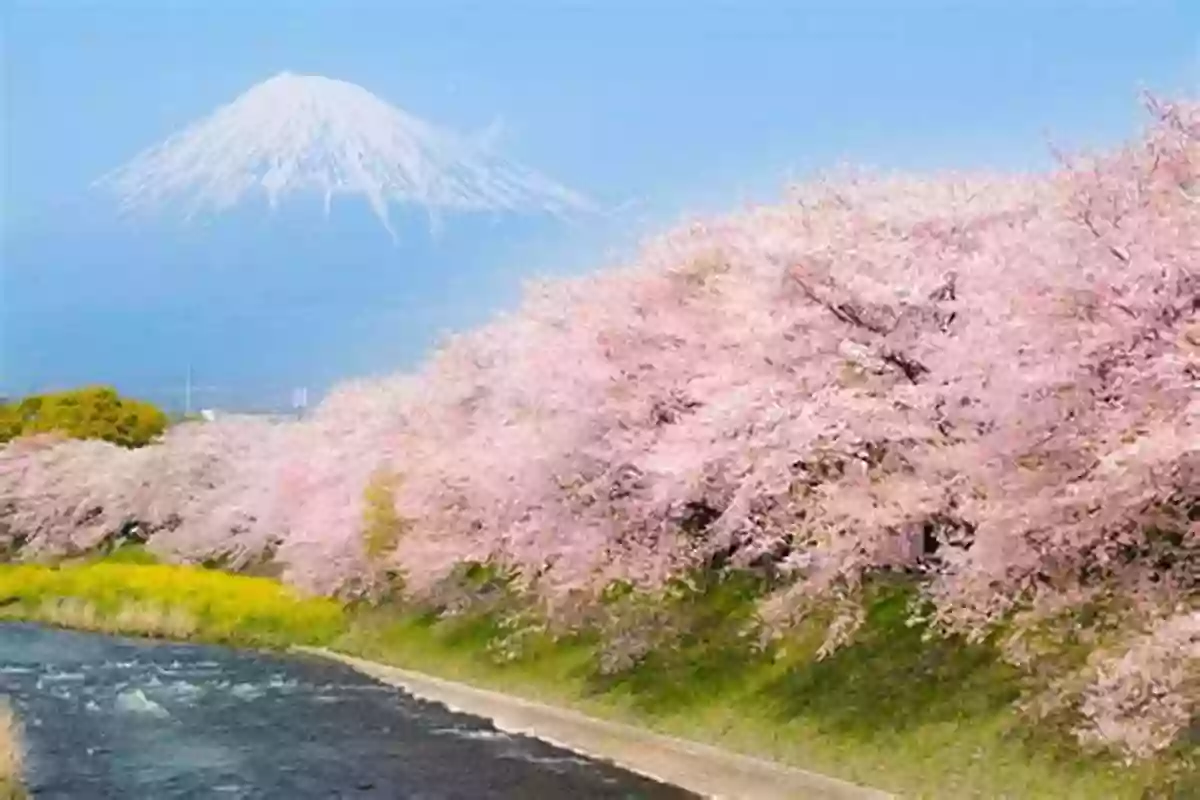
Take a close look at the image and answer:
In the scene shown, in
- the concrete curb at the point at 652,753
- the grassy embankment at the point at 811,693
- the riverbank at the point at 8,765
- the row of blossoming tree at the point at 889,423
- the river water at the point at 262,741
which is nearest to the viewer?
the row of blossoming tree at the point at 889,423

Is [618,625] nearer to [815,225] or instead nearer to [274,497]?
[815,225]

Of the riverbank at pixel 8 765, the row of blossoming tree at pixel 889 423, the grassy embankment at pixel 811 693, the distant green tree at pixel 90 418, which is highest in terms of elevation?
the distant green tree at pixel 90 418

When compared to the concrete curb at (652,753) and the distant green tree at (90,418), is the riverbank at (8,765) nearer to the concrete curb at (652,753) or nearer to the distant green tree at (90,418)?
the concrete curb at (652,753)

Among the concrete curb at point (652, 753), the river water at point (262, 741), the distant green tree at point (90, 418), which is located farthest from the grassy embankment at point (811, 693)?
the distant green tree at point (90, 418)

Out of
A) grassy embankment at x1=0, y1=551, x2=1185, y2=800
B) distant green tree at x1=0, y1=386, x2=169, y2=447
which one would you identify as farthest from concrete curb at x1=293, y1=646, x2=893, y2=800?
distant green tree at x1=0, y1=386, x2=169, y2=447

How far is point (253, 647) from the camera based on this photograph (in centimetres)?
3878

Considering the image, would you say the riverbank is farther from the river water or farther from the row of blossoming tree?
the row of blossoming tree

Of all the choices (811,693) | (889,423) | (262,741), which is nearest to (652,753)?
(811,693)

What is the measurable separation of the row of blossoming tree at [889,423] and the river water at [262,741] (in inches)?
141

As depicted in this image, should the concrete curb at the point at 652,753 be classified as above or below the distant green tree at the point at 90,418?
below

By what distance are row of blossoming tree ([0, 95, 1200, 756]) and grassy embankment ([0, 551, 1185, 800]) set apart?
80cm

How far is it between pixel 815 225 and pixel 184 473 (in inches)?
1550

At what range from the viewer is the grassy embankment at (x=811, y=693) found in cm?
1844

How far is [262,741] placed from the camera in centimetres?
2509
